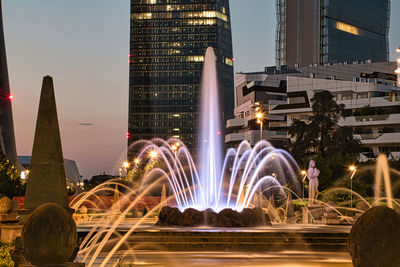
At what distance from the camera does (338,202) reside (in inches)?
1786

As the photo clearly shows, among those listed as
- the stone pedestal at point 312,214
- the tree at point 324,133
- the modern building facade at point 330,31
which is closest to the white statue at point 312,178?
the stone pedestal at point 312,214

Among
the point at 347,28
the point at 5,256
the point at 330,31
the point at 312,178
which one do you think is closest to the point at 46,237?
the point at 5,256

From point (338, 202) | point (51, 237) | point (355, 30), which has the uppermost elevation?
point (355, 30)

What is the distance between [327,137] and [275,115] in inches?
1399

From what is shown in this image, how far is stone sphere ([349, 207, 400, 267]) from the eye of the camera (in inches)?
262

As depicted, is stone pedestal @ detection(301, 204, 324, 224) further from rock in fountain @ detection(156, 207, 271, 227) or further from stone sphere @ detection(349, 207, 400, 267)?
stone sphere @ detection(349, 207, 400, 267)

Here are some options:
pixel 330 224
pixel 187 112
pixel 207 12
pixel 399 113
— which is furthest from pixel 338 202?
pixel 207 12

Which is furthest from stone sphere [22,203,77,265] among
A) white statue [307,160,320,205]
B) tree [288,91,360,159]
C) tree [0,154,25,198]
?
tree [288,91,360,159]

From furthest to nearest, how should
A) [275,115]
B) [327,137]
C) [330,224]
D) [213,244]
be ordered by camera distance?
[275,115]
[327,137]
[330,224]
[213,244]

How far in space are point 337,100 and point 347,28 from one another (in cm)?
10017

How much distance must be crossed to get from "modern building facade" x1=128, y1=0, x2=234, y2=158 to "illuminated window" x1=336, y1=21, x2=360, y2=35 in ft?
130

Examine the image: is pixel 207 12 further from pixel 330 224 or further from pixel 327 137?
pixel 330 224

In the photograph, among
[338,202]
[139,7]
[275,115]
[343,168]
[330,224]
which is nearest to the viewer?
[330,224]

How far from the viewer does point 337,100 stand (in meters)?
85.6
